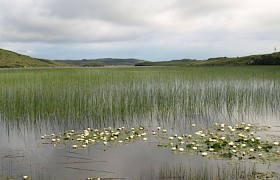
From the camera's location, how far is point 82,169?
9.55 metres

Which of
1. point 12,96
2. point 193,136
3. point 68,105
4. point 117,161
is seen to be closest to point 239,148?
point 193,136

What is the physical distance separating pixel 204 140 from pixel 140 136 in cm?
274

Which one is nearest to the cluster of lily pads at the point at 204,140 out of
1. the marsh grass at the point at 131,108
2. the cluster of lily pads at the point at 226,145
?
the cluster of lily pads at the point at 226,145

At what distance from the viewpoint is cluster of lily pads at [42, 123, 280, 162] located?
34.9 ft

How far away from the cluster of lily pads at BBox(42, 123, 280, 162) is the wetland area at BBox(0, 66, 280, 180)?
35 mm

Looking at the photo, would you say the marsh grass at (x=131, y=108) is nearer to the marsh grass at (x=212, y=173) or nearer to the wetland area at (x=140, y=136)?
the wetland area at (x=140, y=136)

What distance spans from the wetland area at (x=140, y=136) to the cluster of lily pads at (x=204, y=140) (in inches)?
1.4

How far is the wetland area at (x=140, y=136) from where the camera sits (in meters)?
9.40

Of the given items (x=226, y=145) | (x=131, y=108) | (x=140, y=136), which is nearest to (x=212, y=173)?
(x=226, y=145)

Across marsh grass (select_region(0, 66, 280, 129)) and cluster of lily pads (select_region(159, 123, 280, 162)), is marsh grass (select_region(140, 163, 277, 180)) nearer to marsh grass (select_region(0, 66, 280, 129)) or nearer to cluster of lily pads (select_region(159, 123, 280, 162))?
cluster of lily pads (select_region(159, 123, 280, 162))

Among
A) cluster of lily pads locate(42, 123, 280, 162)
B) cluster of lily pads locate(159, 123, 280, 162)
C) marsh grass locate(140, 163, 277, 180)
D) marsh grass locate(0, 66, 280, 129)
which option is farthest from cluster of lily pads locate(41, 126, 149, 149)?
marsh grass locate(140, 163, 277, 180)

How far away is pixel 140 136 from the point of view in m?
13.2

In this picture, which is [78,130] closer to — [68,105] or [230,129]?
[68,105]

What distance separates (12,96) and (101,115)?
8527 mm
